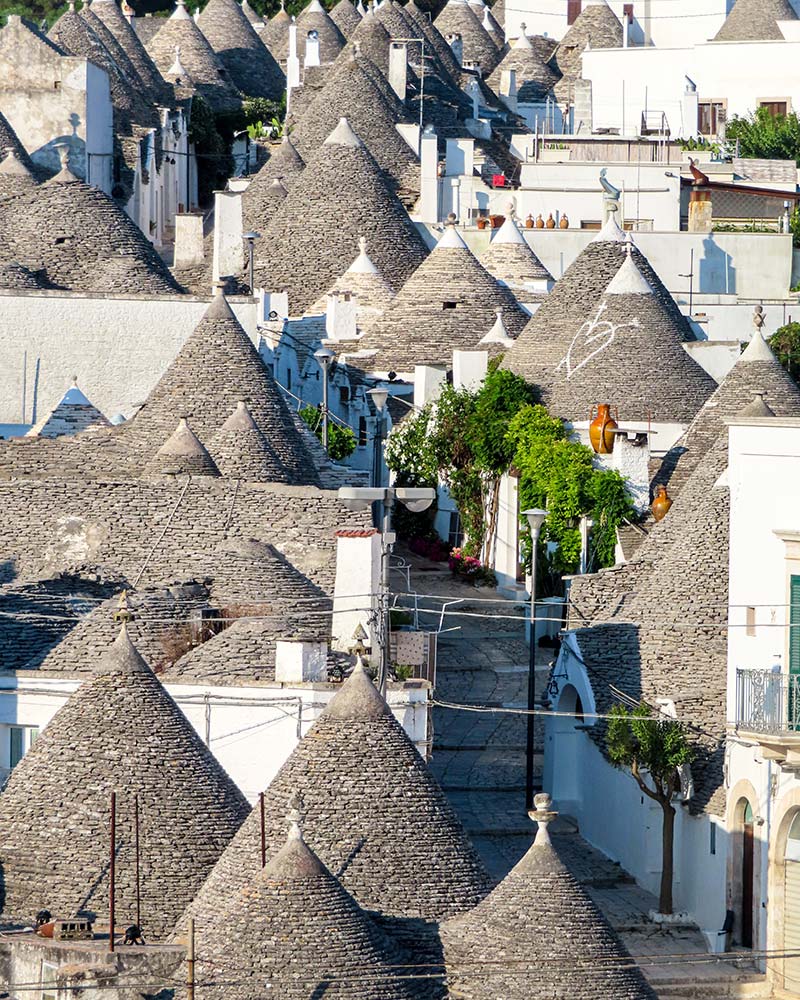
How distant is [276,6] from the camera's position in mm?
107500

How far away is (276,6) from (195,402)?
58973 mm

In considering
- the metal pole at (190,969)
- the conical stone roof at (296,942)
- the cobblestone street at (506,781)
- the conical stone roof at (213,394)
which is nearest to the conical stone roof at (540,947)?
the conical stone roof at (296,942)

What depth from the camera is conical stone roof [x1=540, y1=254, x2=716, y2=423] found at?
182ft

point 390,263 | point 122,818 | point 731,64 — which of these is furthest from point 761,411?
point 731,64

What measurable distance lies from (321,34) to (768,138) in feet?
41.6

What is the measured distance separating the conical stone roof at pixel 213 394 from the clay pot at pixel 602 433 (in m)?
4.62

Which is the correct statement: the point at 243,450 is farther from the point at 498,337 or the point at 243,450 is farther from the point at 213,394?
the point at 498,337

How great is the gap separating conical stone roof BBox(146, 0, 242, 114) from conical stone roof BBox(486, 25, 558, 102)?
308 inches

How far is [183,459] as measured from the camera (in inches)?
1805

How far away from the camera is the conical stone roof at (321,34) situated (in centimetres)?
9025

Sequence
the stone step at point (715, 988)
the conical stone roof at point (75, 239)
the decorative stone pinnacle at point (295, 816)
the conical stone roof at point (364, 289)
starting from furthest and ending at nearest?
the conical stone roof at point (364, 289) → the conical stone roof at point (75, 239) → the stone step at point (715, 988) → the decorative stone pinnacle at point (295, 816)

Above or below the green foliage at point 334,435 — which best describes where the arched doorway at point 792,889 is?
below

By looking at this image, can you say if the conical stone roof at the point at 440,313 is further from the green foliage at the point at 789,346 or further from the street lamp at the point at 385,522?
the street lamp at the point at 385,522

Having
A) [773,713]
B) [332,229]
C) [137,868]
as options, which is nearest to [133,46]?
[332,229]
